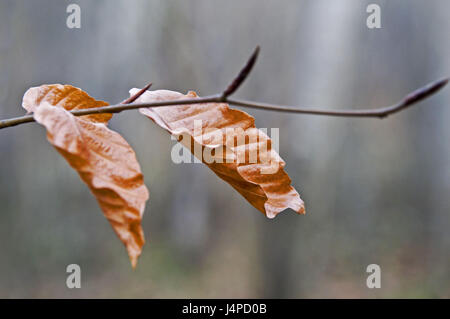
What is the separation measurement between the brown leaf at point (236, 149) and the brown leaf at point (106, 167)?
0.08 m

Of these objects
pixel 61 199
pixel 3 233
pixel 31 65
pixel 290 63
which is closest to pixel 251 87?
pixel 290 63

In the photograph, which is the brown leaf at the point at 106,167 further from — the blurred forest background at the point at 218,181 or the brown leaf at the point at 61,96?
the blurred forest background at the point at 218,181

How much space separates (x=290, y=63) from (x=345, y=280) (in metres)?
2.90

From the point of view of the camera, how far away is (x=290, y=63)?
302 centimetres

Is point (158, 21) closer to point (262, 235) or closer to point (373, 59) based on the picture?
point (262, 235)

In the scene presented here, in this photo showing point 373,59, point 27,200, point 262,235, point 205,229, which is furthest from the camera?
point 373,59

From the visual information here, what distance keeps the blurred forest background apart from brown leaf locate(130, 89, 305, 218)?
2.25m

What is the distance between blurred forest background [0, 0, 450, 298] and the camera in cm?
314

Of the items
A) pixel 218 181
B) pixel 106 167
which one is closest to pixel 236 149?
pixel 106 167

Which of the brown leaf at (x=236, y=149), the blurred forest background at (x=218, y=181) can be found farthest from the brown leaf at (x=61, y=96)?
the blurred forest background at (x=218, y=181)

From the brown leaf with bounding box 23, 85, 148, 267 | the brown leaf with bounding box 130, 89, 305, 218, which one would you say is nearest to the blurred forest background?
the brown leaf with bounding box 130, 89, 305, 218

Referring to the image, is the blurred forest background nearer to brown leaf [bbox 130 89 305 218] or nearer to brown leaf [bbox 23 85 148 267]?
brown leaf [bbox 130 89 305 218]

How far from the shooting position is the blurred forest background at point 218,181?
3.14 m

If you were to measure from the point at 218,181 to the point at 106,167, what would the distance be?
212 inches
